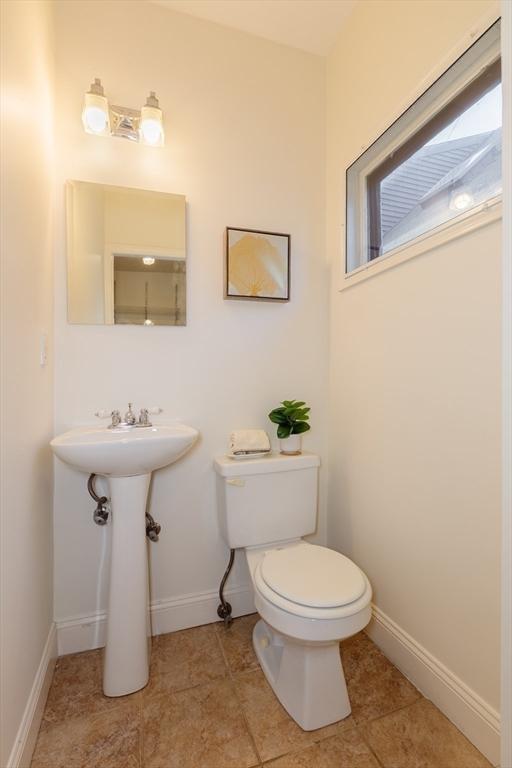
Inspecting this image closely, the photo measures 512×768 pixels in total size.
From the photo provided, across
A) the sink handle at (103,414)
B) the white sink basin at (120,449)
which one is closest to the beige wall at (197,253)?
the sink handle at (103,414)

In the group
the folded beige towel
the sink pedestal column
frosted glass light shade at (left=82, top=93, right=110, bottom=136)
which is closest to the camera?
the sink pedestal column

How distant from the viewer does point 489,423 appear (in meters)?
0.98

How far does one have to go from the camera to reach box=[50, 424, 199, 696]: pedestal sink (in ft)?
3.90

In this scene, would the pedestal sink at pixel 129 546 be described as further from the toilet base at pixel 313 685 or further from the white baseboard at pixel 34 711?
the toilet base at pixel 313 685

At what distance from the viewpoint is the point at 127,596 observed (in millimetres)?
1234

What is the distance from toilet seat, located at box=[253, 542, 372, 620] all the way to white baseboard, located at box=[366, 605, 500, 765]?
36 cm

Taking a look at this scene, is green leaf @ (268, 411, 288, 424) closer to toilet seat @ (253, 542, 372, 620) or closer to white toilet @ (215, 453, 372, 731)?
white toilet @ (215, 453, 372, 731)

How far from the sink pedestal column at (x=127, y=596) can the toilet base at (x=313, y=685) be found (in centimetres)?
51

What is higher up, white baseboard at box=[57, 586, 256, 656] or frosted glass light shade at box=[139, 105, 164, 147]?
frosted glass light shade at box=[139, 105, 164, 147]

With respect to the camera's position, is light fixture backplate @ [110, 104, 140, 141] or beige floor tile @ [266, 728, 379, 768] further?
light fixture backplate @ [110, 104, 140, 141]

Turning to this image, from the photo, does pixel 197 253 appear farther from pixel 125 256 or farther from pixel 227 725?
pixel 227 725

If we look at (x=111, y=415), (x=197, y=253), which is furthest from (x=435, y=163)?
(x=111, y=415)

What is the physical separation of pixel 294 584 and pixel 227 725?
0.48 metres

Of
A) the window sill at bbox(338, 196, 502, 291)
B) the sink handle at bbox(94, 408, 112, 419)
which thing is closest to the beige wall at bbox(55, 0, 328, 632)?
the sink handle at bbox(94, 408, 112, 419)
